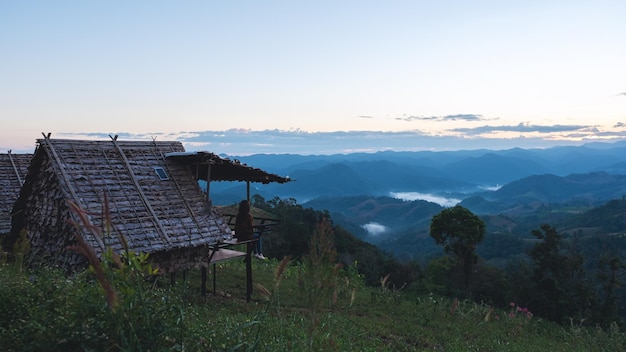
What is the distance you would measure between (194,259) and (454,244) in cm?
1735

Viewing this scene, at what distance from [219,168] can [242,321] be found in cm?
601

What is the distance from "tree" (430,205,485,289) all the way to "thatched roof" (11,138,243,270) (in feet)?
52.8

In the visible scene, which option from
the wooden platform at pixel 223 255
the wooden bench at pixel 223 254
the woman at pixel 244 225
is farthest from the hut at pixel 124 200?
the woman at pixel 244 225

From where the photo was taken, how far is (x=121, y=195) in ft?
29.6

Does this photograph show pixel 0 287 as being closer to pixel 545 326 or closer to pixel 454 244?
pixel 545 326

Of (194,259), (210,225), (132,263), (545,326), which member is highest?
(132,263)

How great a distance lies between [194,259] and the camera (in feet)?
32.1

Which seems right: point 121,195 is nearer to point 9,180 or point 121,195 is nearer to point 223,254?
point 223,254

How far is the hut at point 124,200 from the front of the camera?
27.9ft

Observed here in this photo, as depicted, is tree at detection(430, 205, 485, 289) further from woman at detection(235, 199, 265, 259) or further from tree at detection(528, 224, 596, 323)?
woman at detection(235, 199, 265, 259)

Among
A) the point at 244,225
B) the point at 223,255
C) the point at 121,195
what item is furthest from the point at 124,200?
the point at 244,225

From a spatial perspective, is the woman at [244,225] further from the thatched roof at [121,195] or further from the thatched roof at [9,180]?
the thatched roof at [9,180]

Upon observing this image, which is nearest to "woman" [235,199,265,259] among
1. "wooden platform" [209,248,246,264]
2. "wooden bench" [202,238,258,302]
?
"wooden bench" [202,238,258,302]

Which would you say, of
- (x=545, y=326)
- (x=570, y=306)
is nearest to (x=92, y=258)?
(x=545, y=326)
